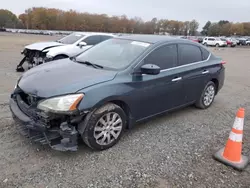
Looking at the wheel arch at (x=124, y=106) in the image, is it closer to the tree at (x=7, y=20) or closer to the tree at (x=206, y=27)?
the tree at (x=7, y=20)

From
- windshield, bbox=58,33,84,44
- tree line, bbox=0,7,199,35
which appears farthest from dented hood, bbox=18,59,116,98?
tree line, bbox=0,7,199,35

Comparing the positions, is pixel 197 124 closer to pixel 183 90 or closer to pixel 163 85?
pixel 183 90

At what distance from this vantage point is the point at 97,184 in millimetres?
2695

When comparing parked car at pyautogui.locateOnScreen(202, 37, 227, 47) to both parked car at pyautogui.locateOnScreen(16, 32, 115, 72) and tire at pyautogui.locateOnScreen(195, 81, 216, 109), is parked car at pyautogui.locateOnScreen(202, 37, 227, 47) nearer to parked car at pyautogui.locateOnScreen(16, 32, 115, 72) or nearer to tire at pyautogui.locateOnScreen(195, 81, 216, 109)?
parked car at pyautogui.locateOnScreen(16, 32, 115, 72)

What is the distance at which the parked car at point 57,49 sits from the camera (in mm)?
8125

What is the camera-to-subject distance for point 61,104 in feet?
9.47

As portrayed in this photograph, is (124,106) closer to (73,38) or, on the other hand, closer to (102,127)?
(102,127)

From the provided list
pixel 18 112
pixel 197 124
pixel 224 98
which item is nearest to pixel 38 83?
pixel 18 112

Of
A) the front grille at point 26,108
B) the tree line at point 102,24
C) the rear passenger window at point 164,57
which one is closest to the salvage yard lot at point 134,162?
the front grille at point 26,108

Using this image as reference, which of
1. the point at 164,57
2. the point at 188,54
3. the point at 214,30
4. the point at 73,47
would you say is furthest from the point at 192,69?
the point at 214,30

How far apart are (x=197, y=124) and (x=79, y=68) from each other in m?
2.47

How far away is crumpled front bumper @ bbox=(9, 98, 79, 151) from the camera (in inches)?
115

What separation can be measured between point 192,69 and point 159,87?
107 cm

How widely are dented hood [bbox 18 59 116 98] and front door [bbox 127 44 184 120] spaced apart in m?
A: 0.53
